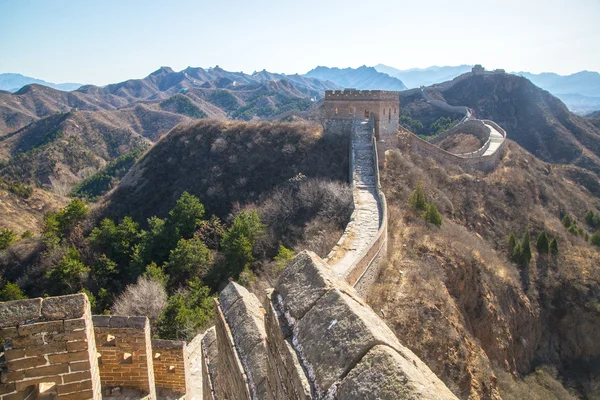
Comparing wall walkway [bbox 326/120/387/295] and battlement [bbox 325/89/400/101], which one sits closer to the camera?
wall walkway [bbox 326/120/387/295]

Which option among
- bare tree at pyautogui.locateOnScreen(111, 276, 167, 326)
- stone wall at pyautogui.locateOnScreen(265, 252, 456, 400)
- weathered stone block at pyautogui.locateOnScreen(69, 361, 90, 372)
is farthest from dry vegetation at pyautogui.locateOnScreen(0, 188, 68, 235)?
stone wall at pyautogui.locateOnScreen(265, 252, 456, 400)

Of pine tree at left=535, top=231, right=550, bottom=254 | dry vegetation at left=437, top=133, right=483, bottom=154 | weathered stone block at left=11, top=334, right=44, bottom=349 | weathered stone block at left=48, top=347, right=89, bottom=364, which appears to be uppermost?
weathered stone block at left=11, top=334, right=44, bottom=349

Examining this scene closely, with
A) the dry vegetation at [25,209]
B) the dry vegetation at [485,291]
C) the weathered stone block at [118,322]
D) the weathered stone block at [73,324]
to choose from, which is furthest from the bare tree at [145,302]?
the dry vegetation at [25,209]

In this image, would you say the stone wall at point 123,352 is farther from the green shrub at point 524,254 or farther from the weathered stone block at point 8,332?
the green shrub at point 524,254

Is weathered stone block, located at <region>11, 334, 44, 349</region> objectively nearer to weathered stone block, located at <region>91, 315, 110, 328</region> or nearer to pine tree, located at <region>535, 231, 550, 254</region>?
weathered stone block, located at <region>91, 315, 110, 328</region>

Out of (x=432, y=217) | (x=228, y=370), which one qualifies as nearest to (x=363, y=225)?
(x=432, y=217)

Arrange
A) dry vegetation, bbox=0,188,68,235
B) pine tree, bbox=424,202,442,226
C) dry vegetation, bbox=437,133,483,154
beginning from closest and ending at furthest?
1. pine tree, bbox=424,202,442,226
2. dry vegetation, bbox=0,188,68,235
3. dry vegetation, bbox=437,133,483,154

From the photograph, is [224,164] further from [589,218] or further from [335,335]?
[589,218]
